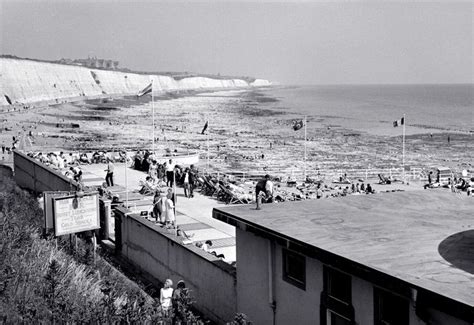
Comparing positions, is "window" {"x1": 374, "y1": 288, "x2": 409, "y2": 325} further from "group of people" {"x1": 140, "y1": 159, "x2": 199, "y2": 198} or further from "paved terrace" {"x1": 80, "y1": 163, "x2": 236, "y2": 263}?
"group of people" {"x1": 140, "y1": 159, "x2": 199, "y2": 198}

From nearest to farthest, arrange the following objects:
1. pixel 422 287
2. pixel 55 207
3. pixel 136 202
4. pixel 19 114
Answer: pixel 422 287 → pixel 55 207 → pixel 136 202 → pixel 19 114

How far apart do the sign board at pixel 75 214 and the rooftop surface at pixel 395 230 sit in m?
4.27

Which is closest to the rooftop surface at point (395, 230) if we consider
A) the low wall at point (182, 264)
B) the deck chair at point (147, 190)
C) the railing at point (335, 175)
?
the low wall at point (182, 264)

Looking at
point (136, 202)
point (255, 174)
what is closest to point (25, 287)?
point (136, 202)

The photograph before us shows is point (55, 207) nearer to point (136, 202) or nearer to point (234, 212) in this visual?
point (234, 212)

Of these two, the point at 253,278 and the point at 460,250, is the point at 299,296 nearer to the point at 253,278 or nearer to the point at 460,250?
the point at 253,278

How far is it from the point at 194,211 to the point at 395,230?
39.7 ft

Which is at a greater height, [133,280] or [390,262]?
[390,262]

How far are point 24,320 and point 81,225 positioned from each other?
722 cm

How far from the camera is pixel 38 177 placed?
88.1ft

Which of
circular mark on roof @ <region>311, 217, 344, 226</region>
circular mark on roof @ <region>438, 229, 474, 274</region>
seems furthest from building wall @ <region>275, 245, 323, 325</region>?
circular mark on roof @ <region>438, 229, 474, 274</region>

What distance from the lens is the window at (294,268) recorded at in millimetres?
9758

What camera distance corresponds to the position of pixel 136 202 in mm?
22016

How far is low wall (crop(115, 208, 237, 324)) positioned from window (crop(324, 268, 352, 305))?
283cm
